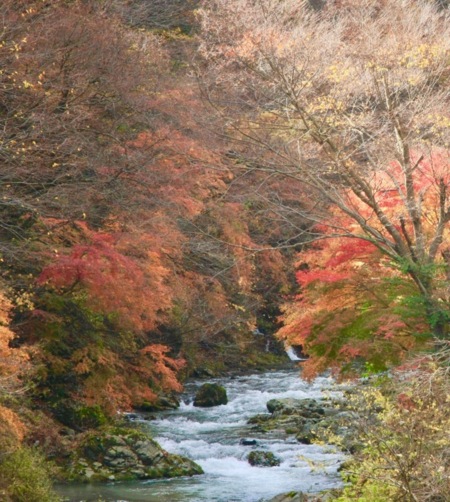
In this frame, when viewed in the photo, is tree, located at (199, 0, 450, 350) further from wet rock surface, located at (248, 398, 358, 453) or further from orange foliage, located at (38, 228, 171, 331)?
wet rock surface, located at (248, 398, 358, 453)

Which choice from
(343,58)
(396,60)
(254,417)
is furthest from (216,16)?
(254,417)

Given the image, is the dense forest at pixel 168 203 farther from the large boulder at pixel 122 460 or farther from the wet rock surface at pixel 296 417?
the wet rock surface at pixel 296 417

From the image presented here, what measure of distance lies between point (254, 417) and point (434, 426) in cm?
1199

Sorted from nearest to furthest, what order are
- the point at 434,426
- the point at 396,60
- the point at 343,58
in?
the point at 434,426
the point at 396,60
the point at 343,58

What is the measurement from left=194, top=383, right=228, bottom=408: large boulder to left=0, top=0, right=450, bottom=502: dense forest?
3.24 feet

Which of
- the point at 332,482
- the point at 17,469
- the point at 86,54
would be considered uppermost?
the point at 86,54

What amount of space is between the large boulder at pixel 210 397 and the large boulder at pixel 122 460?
18.6 ft

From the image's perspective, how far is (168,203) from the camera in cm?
1942

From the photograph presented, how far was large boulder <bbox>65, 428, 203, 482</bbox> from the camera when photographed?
14805 mm

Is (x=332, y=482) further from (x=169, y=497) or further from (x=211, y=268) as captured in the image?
(x=211, y=268)

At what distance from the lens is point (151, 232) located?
18.5 meters

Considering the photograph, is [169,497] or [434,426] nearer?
[434,426]

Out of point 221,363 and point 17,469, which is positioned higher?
point 17,469

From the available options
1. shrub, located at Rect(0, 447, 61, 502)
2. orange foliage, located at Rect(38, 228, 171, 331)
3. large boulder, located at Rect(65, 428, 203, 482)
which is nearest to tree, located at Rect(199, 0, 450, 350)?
orange foliage, located at Rect(38, 228, 171, 331)
